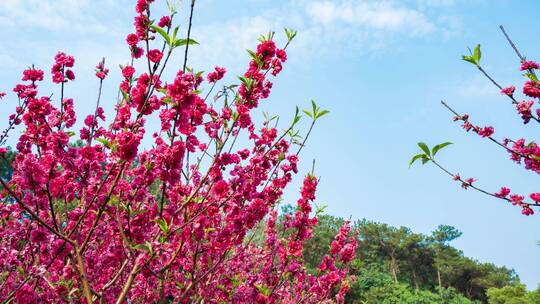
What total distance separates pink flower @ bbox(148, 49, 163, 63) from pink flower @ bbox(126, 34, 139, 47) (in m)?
0.31

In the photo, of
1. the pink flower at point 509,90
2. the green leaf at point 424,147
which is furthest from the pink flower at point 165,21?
the pink flower at point 509,90

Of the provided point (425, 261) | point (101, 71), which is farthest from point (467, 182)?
point (425, 261)

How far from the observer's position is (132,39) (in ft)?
12.4

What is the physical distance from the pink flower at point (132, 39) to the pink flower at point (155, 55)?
307 millimetres

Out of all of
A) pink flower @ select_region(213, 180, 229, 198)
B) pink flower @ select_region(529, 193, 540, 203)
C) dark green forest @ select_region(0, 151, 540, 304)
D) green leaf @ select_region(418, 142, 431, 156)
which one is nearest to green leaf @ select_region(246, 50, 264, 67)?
pink flower @ select_region(213, 180, 229, 198)

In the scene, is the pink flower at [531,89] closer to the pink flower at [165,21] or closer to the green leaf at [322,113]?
the green leaf at [322,113]

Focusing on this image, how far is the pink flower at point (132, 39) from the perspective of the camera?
3756 mm

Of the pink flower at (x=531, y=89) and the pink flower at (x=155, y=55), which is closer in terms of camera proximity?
the pink flower at (x=531, y=89)

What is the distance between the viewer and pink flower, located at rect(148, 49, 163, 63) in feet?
11.7

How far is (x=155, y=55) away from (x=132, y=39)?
1.27 ft

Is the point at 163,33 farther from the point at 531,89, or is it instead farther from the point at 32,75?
the point at 531,89

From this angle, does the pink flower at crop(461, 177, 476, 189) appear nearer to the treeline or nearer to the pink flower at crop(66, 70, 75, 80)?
the pink flower at crop(66, 70, 75, 80)

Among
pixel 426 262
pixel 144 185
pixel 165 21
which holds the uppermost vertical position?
pixel 426 262

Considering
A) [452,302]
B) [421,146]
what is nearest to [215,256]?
[421,146]
